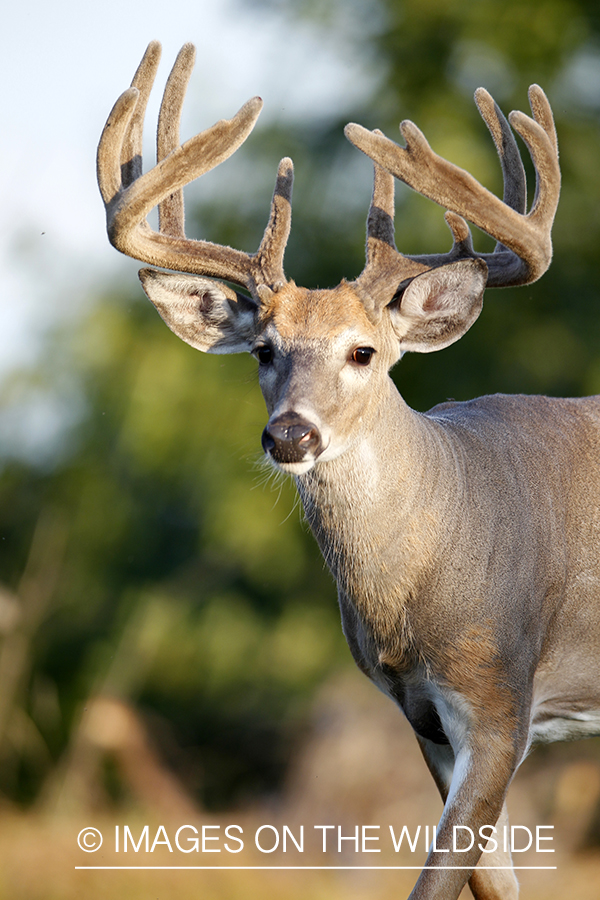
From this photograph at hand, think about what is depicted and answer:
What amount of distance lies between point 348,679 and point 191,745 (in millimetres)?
2225

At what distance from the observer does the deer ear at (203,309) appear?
493cm

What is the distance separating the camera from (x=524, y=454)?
15.9ft

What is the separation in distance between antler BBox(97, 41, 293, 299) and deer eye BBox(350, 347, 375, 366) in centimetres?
54

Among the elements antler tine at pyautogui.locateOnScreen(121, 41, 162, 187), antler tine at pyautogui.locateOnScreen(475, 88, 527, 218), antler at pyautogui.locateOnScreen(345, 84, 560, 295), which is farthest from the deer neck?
antler tine at pyautogui.locateOnScreen(121, 41, 162, 187)

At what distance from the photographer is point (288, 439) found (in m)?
3.91

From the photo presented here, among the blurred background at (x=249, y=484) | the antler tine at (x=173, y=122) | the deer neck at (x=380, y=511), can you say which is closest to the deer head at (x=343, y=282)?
the antler tine at (x=173, y=122)

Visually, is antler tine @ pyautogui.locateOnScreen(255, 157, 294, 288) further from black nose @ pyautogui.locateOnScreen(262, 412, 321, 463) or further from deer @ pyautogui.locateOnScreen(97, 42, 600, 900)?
black nose @ pyautogui.locateOnScreen(262, 412, 321, 463)

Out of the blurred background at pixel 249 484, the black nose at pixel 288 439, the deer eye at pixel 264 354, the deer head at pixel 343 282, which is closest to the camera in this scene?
the black nose at pixel 288 439

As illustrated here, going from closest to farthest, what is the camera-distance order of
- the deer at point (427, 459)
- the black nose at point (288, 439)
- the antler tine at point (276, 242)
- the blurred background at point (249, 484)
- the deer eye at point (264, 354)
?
1. the black nose at point (288, 439)
2. the deer at point (427, 459)
3. the deer eye at point (264, 354)
4. the antler tine at point (276, 242)
5. the blurred background at point (249, 484)

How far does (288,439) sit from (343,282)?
97 centimetres

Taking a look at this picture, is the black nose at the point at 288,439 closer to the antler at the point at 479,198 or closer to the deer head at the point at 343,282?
the deer head at the point at 343,282

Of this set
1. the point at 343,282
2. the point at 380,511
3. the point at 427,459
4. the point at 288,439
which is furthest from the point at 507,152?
the point at 288,439

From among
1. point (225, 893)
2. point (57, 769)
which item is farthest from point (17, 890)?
point (57, 769)

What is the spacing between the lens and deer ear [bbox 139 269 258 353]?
4.93 m
